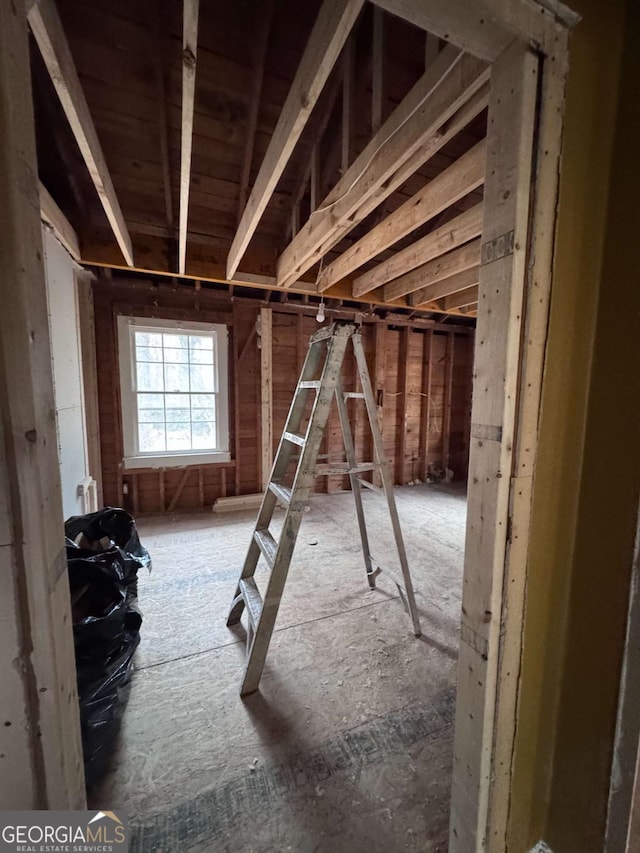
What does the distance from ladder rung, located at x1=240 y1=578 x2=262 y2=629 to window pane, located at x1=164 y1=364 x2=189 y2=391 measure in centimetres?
261

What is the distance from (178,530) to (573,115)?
12.6 feet

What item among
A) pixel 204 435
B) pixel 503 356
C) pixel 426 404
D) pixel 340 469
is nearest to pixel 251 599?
pixel 340 469

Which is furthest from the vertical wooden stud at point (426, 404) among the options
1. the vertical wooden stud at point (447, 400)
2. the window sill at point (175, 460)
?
the window sill at point (175, 460)

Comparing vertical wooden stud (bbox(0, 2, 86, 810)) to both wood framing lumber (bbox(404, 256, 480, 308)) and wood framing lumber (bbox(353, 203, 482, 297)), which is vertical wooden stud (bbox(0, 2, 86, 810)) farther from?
wood framing lumber (bbox(404, 256, 480, 308))

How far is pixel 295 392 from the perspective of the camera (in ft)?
7.70

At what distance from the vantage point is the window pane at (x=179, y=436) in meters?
3.94

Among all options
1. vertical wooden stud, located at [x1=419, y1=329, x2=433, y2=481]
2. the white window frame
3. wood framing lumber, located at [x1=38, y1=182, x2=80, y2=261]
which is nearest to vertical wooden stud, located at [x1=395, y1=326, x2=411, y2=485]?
vertical wooden stud, located at [x1=419, y1=329, x2=433, y2=481]

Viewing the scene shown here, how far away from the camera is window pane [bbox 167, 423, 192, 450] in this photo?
3.94m

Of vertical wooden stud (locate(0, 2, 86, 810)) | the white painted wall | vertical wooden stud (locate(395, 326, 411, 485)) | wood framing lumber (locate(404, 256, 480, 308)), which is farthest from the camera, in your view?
vertical wooden stud (locate(395, 326, 411, 485))

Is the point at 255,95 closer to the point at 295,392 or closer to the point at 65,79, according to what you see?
the point at 65,79

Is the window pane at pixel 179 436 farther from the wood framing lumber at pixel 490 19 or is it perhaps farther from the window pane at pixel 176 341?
the wood framing lumber at pixel 490 19

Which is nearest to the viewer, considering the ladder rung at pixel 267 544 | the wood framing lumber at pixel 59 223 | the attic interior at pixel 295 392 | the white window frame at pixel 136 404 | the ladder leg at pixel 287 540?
the attic interior at pixel 295 392

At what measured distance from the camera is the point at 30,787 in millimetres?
574

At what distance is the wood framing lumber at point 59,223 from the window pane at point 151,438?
5.73 ft
